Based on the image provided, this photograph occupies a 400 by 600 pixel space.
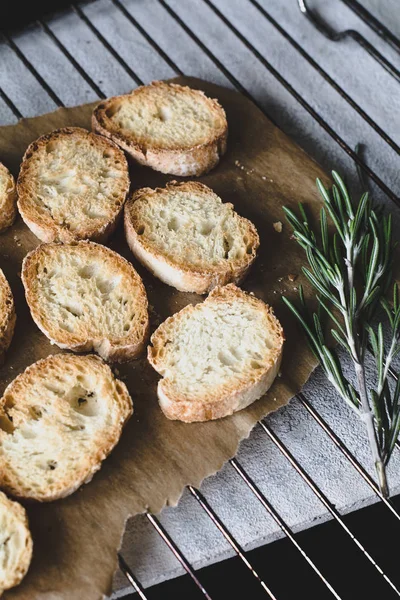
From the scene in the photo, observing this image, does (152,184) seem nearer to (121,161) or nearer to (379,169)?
(121,161)

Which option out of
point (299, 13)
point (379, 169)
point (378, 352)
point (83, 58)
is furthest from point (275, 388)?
point (299, 13)

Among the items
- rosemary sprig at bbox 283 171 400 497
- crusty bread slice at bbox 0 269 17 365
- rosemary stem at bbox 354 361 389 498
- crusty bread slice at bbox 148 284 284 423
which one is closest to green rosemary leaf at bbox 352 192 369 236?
rosemary sprig at bbox 283 171 400 497

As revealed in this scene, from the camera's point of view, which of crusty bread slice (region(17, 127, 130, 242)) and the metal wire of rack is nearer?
the metal wire of rack

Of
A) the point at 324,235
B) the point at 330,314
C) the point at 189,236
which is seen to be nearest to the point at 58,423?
the point at 189,236

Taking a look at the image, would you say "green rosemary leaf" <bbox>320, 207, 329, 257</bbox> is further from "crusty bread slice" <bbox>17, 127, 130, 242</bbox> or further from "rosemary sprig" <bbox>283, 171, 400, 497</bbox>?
"crusty bread slice" <bbox>17, 127, 130, 242</bbox>

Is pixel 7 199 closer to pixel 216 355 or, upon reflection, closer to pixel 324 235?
pixel 216 355

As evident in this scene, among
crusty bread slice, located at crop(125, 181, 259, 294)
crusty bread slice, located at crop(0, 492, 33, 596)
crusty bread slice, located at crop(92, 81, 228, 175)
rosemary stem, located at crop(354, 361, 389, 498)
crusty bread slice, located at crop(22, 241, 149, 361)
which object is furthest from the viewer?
crusty bread slice, located at crop(92, 81, 228, 175)
